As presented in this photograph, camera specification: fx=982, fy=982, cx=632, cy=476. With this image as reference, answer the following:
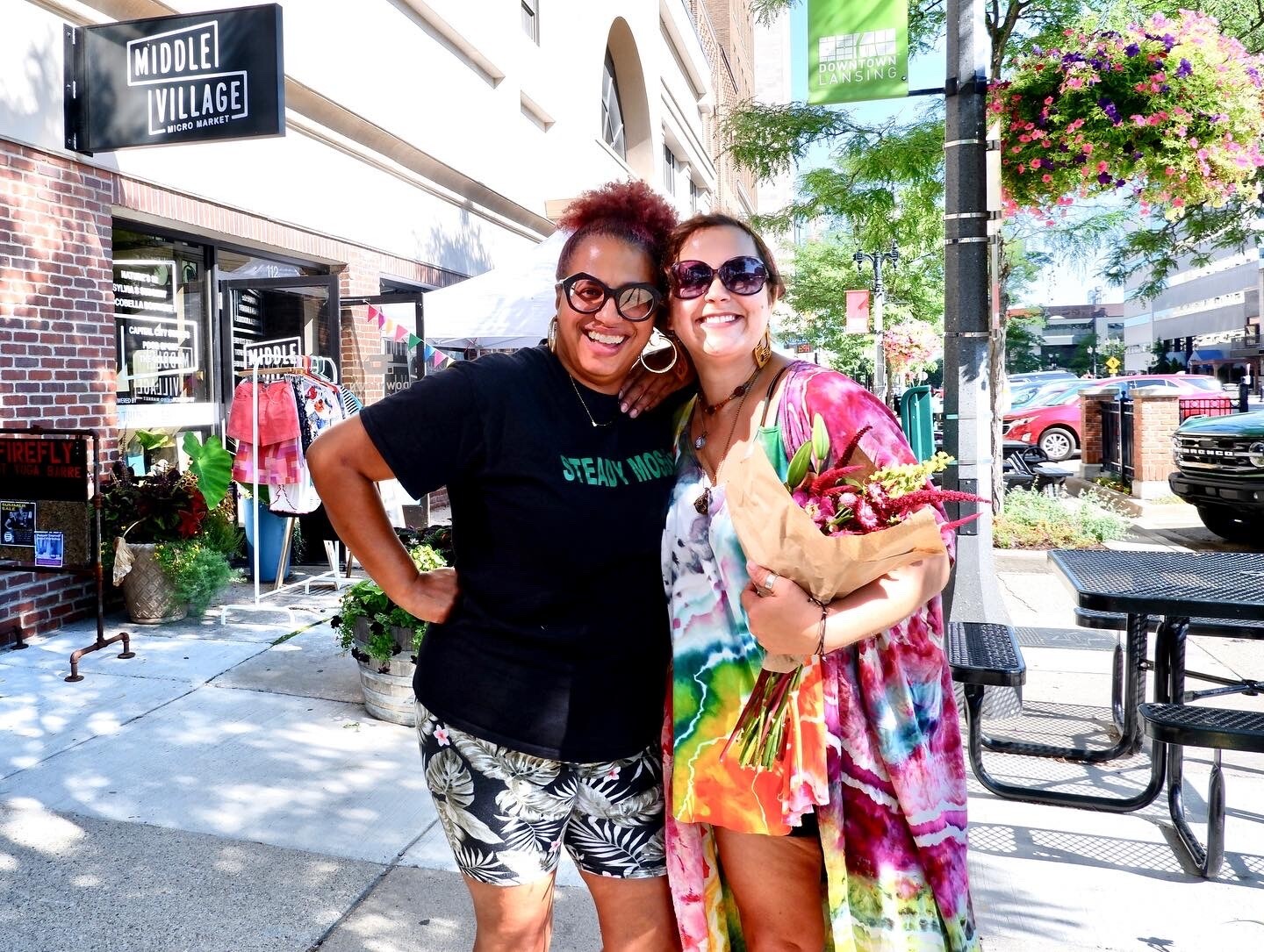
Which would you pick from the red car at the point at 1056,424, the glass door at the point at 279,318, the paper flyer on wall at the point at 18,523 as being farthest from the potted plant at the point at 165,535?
the red car at the point at 1056,424

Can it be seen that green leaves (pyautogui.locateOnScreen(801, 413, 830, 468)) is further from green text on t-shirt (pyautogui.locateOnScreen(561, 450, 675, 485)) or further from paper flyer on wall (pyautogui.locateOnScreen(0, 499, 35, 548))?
paper flyer on wall (pyautogui.locateOnScreen(0, 499, 35, 548))

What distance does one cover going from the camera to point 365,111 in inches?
390

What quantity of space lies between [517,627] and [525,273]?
6989mm

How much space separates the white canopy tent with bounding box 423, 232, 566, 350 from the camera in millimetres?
8172

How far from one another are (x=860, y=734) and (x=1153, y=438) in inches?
521

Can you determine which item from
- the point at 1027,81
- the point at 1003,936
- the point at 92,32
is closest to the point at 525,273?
the point at 92,32

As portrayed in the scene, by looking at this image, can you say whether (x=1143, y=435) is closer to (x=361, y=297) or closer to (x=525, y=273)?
(x=525, y=273)

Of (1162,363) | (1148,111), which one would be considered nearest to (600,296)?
(1148,111)

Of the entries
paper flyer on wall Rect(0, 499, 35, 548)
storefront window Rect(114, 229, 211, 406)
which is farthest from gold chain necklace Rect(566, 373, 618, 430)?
storefront window Rect(114, 229, 211, 406)

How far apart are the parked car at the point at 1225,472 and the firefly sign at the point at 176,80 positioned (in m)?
8.86

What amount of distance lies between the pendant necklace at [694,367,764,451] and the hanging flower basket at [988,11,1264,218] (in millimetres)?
3563

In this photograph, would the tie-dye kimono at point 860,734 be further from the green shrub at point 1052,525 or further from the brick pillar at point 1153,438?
the brick pillar at point 1153,438

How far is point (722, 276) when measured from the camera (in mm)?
2021

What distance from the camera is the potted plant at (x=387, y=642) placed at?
471 cm
